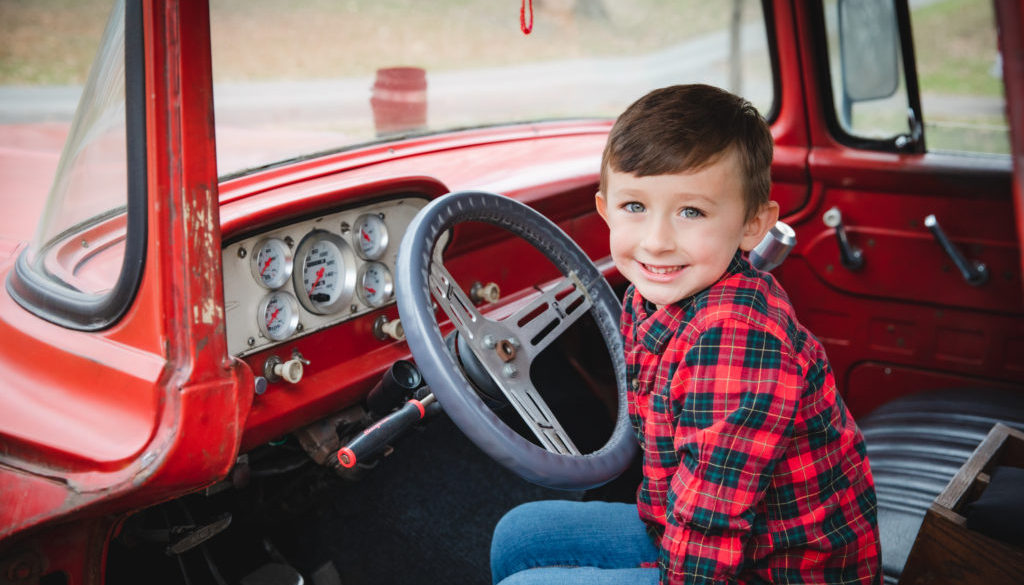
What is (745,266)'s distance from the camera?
125 centimetres

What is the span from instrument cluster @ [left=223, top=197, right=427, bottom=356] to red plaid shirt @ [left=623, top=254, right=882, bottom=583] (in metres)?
0.70

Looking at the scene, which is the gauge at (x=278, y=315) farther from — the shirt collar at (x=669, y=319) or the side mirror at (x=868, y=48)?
the side mirror at (x=868, y=48)

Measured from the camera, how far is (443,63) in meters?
2.75

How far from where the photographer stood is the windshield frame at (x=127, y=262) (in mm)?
1113

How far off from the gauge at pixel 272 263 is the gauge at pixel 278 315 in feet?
0.09

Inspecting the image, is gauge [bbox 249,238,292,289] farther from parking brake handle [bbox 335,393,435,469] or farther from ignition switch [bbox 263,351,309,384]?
parking brake handle [bbox 335,393,435,469]

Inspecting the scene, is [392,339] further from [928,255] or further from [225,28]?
[928,255]

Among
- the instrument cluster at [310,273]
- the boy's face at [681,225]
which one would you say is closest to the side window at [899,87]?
the instrument cluster at [310,273]

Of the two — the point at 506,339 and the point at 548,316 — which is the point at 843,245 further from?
the point at 506,339

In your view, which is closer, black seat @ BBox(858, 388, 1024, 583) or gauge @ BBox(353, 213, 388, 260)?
black seat @ BBox(858, 388, 1024, 583)

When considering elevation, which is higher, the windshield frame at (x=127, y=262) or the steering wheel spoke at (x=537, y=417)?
the windshield frame at (x=127, y=262)

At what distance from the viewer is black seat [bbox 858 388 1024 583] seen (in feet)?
5.56

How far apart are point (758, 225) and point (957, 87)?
205 centimetres

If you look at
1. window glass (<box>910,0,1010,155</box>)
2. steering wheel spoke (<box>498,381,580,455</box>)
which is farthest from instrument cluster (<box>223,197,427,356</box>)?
window glass (<box>910,0,1010,155</box>)
